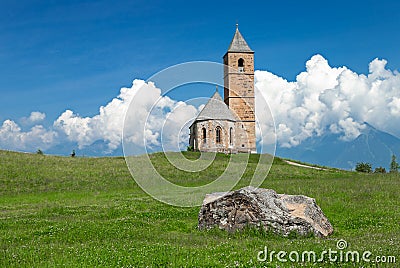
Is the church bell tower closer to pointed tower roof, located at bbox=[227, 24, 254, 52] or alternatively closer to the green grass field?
pointed tower roof, located at bbox=[227, 24, 254, 52]

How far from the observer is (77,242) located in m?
15.7

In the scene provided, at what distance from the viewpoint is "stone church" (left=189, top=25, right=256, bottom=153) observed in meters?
90.2

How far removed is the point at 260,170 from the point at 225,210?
32.6 m

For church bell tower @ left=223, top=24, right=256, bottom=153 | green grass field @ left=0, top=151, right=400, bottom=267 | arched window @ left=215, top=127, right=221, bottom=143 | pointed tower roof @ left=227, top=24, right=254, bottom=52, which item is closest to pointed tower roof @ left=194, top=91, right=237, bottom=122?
arched window @ left=215, top=127, right=221, bottom=143

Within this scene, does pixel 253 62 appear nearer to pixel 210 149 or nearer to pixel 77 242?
pixel 210 149

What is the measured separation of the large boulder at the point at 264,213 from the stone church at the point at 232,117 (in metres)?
64.4

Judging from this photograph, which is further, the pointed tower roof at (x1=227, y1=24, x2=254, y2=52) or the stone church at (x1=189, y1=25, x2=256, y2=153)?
the pointed tower roof at (x1=227, y1=24, x2=254, y2=52)

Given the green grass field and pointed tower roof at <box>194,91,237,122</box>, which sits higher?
pointed tower roof at <box>194,91,237,122</box>

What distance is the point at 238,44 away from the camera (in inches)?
4107

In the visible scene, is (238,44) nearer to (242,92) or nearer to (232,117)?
(242,92)

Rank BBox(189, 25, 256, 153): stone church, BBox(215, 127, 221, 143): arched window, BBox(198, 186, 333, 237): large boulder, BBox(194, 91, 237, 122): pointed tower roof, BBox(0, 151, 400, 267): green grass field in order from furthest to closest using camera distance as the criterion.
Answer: BBox(215, 127, 221, 143): arched window → BBox(194, 91, 237, 122): pointed tower roof → BBox(189, 25, 256, 153): stone church → BBox(198, 186, 333, 237): large boulder → BBox(0, 151, 400, 267): green grass field

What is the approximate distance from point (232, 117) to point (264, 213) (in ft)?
252

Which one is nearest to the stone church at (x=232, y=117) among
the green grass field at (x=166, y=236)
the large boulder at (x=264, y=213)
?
the green grass field at (x=166, y=236)

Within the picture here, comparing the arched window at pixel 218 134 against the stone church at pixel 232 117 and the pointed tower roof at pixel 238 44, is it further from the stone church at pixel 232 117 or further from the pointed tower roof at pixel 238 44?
the pointed tower roof at pixel 238 44
